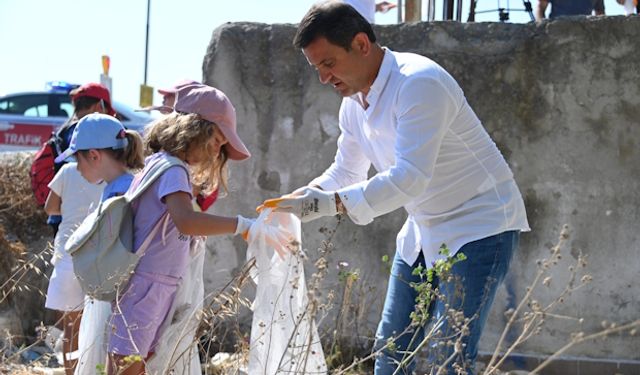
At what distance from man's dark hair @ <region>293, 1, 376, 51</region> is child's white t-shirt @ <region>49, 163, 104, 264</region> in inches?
82.2

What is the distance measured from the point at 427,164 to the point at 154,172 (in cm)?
95

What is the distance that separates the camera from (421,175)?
2994 mm

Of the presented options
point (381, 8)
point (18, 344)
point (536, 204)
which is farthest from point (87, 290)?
point (381, 8)

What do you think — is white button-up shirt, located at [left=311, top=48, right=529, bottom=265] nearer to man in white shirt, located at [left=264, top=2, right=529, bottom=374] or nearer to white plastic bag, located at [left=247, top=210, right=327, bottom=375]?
man in white shirt, located at [left=264, top=2, right=529, bottom=374]

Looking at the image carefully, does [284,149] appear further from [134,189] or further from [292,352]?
[292,352]

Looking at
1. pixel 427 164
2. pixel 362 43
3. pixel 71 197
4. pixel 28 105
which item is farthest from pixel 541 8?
pixel 28 105

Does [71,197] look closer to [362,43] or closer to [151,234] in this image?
[151,234]

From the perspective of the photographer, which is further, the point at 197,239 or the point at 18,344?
the point at 18,344

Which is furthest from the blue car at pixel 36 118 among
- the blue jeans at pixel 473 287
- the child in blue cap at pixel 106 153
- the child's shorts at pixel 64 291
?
the blue jeans at pixel 473 287

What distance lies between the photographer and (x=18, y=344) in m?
6.52

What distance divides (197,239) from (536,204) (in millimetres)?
2368

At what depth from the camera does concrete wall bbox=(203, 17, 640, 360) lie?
534 centimetres

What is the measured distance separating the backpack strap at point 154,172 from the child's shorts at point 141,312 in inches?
10.6

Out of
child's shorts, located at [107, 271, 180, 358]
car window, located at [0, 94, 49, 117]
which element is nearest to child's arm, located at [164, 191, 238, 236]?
child's shorts, located at [107, 271, 180, 358]
